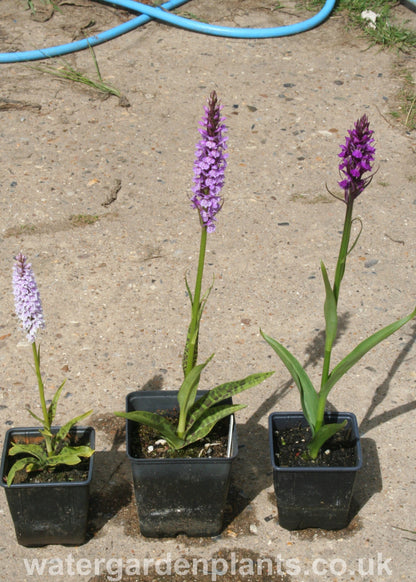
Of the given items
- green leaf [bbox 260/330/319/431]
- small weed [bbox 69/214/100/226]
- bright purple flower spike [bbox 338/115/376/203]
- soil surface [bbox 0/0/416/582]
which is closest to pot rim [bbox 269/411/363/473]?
green leaf [bbox 260/330/319/431]

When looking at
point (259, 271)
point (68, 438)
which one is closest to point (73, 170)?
point (259, 271)

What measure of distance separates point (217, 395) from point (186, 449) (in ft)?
0.76

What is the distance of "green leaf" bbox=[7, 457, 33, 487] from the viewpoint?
267 centimetres

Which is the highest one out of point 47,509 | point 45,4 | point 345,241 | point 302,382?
point 345,241

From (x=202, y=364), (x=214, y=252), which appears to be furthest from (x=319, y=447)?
(x=214, y=252)

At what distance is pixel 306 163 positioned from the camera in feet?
16.2

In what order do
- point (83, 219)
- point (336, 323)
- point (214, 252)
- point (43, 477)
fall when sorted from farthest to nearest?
point (83, 219) → point (214, 252) → point (43, 477) → point (336, 323)

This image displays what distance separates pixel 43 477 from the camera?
282cm

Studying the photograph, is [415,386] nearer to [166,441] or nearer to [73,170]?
[166,441]

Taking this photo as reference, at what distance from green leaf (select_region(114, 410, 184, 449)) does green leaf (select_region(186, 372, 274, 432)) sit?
6 centimetres

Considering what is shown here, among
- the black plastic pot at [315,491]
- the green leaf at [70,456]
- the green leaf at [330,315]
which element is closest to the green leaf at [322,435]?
the black plastic pot at [315,491]

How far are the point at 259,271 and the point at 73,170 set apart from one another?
1.42 metres

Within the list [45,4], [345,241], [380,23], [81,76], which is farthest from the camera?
[45,4]

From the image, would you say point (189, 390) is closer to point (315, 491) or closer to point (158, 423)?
point (158, 423)
